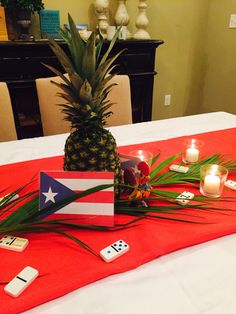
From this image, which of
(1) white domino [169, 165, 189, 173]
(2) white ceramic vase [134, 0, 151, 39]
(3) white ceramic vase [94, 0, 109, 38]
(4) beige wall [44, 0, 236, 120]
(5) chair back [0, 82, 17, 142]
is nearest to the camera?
(1) white domino [169, 165, 189, 173]

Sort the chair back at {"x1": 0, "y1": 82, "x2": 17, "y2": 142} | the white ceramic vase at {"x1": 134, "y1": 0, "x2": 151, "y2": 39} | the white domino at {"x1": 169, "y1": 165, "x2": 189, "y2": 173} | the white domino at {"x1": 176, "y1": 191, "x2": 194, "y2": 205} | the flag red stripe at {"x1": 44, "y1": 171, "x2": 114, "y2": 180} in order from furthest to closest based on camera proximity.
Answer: the white ceramic vase at {"x1": 134, "y1": 0, "x2": 151, "y2": 39} < the chair back at {"x1": 0, "y1": 82, "x2": 17, "y2": 142} < the white domino at {"x1": 169, "y1": 165, "x2": 189, "y2": 173} < the white domino at {"x1": 176, "y1": 191, "x2": 194, "y2": 205} < the flag red stripe at {"x1": 44, "y1": 171, "x2": 114, "y2": 180}

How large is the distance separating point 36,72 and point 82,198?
63.4 inches

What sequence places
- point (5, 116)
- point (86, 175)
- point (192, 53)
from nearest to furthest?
point (86, 175) → point (5, 116) → point (192, 53)

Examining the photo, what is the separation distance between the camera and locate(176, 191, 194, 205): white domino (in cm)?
77

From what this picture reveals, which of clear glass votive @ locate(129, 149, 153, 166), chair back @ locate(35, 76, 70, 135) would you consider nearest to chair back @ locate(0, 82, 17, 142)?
chair back @ locate(35, 76, 70, 135)

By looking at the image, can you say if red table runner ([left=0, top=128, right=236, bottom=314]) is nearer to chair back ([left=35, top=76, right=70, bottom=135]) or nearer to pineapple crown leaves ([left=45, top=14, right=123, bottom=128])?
pineapple crown leaves ([left=45, top=14, right=123, bottom=128])

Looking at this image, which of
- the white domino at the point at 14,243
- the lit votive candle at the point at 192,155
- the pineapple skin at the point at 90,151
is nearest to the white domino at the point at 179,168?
the lit votive candle at the point at 192,155

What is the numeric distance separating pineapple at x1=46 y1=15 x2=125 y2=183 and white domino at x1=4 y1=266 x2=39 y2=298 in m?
0.26

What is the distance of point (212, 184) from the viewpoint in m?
0.80

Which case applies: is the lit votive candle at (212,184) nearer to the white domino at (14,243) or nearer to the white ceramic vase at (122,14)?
the white domino at (14,243)

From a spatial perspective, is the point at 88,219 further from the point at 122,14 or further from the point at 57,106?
the point at 122,14

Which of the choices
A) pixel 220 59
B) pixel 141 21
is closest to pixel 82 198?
pixel 141 21

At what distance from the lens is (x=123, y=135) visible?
1271mm

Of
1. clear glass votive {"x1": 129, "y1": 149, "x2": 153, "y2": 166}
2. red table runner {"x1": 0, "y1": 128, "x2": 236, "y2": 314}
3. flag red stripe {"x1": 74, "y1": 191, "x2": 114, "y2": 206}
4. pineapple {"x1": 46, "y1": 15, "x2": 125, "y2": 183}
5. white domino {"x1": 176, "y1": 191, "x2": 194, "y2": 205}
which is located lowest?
red table runner {"x1": 0, "y1": 128, "x2": 236, "y2": 314}
